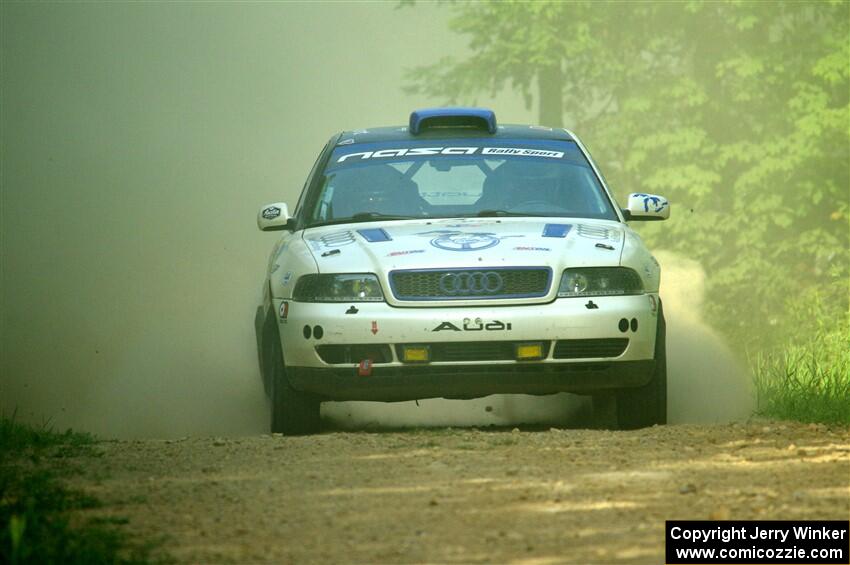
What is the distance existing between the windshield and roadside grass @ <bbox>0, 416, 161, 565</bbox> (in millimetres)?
2406

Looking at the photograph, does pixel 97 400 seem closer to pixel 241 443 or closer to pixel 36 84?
pixel 241 443

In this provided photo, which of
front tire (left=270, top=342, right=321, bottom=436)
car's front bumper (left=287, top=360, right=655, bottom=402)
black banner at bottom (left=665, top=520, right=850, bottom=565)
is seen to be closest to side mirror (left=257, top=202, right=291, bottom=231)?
front tire (left=270, top=342, right=321, bottom=436)

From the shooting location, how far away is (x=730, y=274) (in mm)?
24547

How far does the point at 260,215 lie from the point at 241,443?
201cm

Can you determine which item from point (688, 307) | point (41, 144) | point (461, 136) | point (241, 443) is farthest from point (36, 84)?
point (241, 443)

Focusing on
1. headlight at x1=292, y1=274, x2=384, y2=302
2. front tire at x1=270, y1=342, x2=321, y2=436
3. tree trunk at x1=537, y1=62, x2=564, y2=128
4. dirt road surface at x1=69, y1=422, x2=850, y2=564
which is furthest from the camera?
tree trunk at x1=537, y1=62, x2=564, y2=128

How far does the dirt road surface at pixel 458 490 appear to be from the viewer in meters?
5.46

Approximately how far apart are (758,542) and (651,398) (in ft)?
10.9

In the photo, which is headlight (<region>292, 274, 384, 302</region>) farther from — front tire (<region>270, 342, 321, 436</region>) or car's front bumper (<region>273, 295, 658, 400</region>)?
front tire (<region>270, 342, 321, 436</region>)

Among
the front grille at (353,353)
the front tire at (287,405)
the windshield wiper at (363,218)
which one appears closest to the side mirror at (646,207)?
the windshield wiper at (363,218)

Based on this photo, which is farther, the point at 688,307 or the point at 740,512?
the point at 688,307

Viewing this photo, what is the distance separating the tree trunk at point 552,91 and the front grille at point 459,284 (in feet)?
69.9

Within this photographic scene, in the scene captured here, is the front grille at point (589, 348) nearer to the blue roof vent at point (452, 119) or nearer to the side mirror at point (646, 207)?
the side mirror at point (646, 207)

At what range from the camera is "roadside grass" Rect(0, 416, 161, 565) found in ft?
17.1
